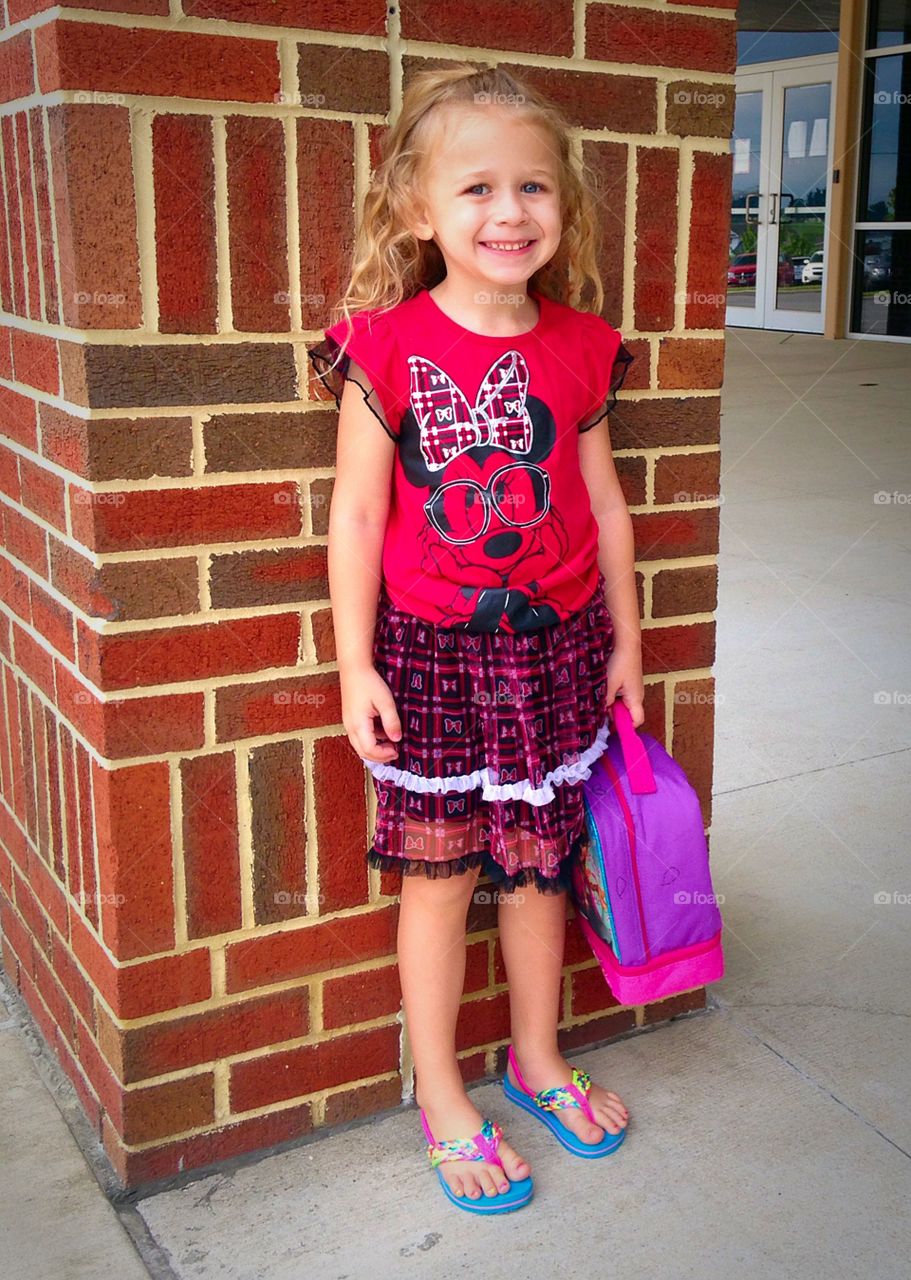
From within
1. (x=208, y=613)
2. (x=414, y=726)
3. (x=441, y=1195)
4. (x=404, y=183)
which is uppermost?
(x=404, y=183)

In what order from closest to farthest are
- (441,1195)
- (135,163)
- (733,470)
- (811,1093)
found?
(135,163), (441,1195), (811,1093), (733,470)

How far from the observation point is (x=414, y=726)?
74.5 inches

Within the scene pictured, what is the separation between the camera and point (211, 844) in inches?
76.2

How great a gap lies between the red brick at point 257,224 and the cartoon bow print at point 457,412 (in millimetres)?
209

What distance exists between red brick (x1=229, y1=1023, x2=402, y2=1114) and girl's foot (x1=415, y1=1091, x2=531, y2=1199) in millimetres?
105

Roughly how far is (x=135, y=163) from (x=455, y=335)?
47cm

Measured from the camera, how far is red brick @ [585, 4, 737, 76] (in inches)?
79.0

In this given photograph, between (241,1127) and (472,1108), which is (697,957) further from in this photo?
(241,1127)

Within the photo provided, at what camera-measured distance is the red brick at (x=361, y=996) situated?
6.84ft

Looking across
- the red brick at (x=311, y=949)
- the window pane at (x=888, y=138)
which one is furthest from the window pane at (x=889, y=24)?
the red brick at (x=311, y=949)

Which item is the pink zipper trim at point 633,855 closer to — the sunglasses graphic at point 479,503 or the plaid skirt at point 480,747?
the plaid skirt at point 480,747

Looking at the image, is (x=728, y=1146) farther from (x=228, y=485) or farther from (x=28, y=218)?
(x=28, y=218)

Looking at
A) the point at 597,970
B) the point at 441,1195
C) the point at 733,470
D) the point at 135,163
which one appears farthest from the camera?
the point at 733,470

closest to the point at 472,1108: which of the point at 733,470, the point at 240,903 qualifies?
the point at 240,903
